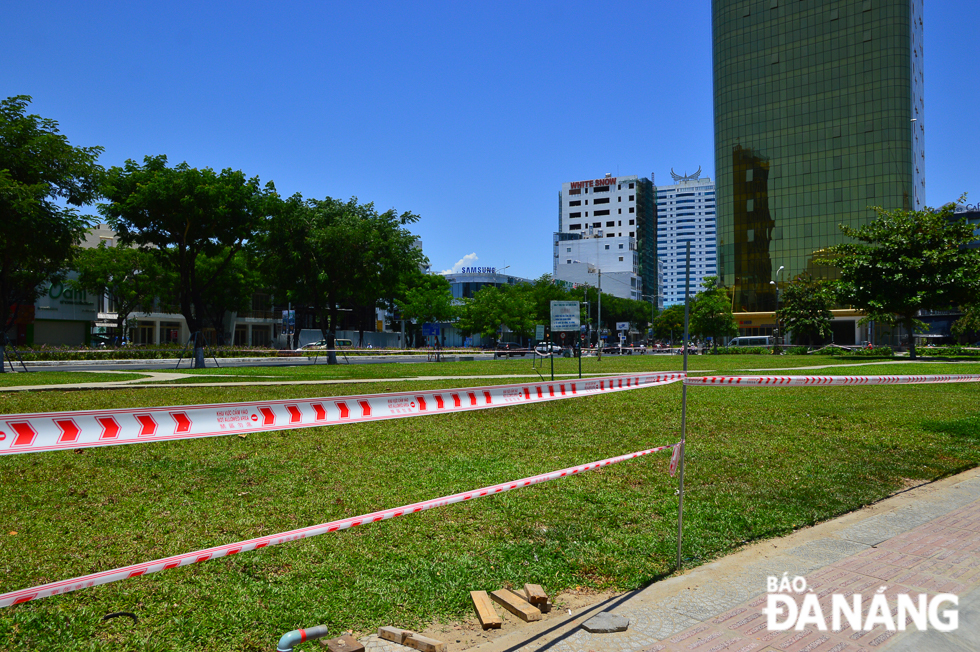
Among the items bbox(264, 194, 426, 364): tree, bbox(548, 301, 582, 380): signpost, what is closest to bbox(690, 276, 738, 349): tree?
bbox(264, 194, 426, 364): tree

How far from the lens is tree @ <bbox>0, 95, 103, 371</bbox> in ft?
73.3

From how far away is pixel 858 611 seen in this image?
12.8 ft

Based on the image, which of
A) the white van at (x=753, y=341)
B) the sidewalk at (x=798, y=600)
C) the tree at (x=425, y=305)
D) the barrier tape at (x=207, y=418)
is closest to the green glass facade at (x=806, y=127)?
the white van at (x=753, y=341)

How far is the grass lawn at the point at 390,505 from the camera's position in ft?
12.6

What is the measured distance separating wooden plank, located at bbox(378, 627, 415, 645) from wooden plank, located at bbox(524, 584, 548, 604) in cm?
82

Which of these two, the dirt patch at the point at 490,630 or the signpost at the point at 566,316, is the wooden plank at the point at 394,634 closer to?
the dirt patch at the point at 490,630

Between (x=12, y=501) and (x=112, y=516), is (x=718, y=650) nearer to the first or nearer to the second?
(x=112, y=516)

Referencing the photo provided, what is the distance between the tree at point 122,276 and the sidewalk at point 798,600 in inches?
2066

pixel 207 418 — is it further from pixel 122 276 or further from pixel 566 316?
pixel 122 276

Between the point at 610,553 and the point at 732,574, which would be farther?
the point at 610,553

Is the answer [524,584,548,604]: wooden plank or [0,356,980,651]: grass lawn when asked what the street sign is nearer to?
[0,356,980,651]: grass lawn

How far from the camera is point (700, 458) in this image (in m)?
8.59

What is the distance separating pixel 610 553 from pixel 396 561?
5.36 feet

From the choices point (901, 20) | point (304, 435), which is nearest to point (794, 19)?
point (901, 20)
